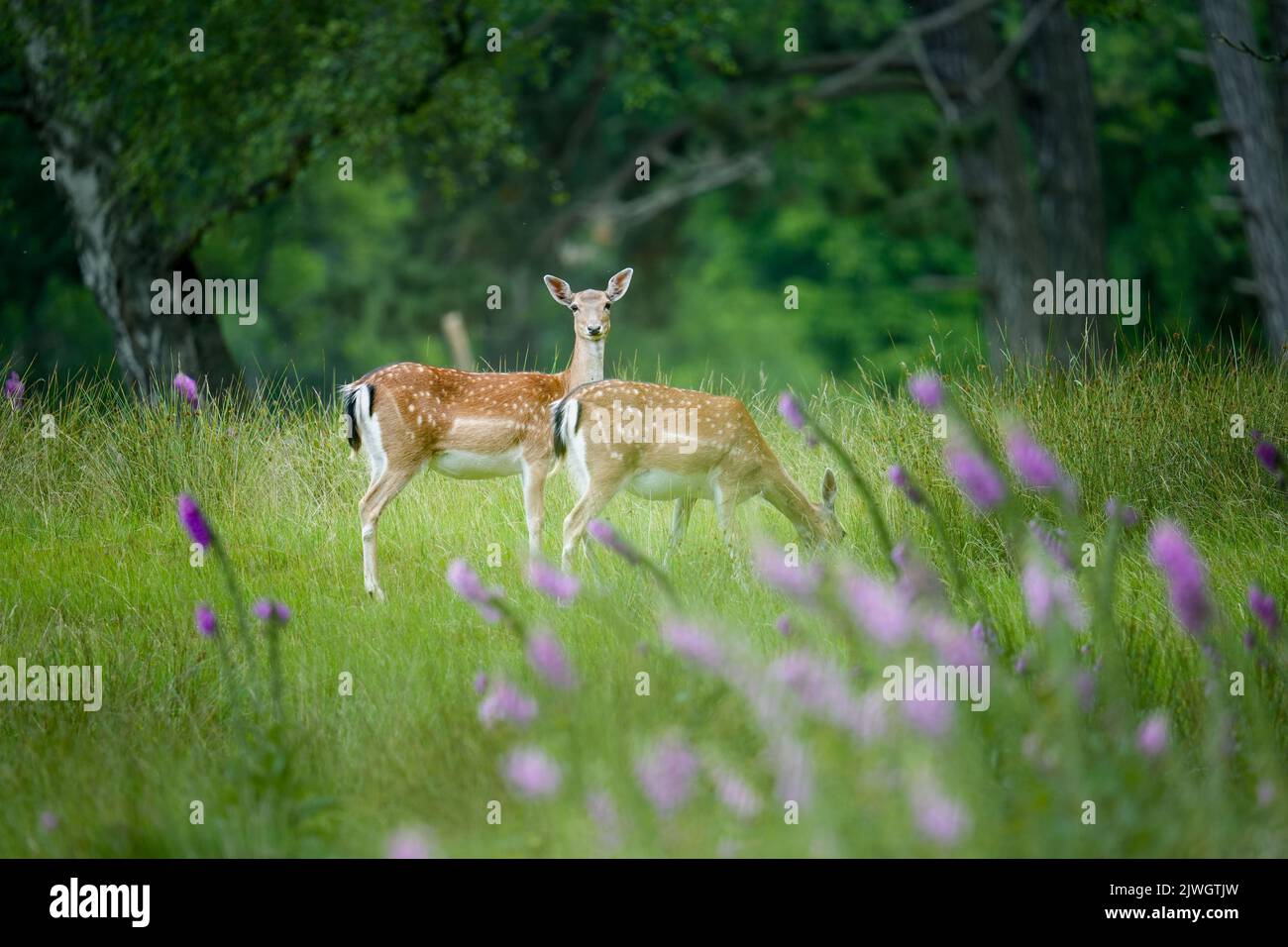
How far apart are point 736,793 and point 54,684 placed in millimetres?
3305

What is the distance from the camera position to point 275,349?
2361 centimetres

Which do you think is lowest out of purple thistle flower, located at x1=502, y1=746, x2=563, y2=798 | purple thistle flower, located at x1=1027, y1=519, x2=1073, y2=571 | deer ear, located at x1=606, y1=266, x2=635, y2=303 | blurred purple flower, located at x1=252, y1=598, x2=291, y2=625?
purple thistle flower, located at x1=502, y1=746, x2=563, y2=798

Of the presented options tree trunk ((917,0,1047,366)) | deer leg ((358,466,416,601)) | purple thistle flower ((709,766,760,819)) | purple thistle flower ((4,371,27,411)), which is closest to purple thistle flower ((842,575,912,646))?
purple thistle flower ((709,766,760,819))

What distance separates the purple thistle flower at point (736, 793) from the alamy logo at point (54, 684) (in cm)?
282

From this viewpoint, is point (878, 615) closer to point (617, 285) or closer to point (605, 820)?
point (605, 820)

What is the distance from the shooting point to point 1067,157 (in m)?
15.4

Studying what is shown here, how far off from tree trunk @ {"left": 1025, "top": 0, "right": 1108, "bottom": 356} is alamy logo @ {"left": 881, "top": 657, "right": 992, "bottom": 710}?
468 inches

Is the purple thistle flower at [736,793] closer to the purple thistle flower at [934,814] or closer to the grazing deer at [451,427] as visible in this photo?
the purple thistle flower at [934,814]

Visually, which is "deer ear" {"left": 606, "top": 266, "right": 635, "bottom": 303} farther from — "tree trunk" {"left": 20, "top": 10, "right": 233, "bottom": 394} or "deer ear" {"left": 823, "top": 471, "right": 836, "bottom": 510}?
"tree trunk" {"left": 20, "top": 10, "right": 233, "bottom": 394}

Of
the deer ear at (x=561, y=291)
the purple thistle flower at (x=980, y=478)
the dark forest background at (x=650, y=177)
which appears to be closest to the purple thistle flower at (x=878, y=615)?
the purple thistle flower at (x=980, y=478)

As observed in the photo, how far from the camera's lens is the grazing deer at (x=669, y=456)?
23.2 feet

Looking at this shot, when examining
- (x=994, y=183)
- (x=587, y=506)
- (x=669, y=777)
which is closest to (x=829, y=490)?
(x=587, y=506)

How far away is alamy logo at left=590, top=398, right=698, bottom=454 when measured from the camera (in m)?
7.04

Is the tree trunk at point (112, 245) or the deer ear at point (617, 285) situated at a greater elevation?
the tree trunk at point (112, 245)
